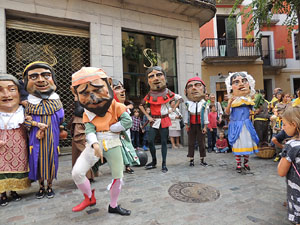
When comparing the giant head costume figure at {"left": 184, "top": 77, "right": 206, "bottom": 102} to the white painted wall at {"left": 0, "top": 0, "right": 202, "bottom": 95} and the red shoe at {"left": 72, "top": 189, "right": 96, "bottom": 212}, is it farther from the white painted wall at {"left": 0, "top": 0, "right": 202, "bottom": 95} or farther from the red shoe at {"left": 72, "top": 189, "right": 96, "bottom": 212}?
the red shoe at {"left": 72, "top": 189, "right": 96, "bottom": 212}

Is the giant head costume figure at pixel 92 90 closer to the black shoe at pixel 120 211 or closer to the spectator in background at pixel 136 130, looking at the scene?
the black shoe at pixel 120 211

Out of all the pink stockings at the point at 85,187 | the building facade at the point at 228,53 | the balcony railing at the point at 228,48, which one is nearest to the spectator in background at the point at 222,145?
the pink stockings at the point at 85,187

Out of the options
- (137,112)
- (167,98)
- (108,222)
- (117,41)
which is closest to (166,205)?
(108,222)

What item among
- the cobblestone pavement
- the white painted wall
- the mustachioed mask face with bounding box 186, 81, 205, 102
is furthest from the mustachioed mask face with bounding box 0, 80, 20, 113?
the mustachioed mask face with bounding box 186, 81, 205, 102

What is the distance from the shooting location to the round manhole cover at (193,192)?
2891mm

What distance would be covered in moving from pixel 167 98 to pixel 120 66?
9.24 ft

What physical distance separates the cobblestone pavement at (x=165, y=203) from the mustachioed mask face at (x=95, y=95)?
1.31 m

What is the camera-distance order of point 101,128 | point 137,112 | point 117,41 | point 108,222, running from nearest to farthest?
point 108,222, point 101,128, point 117,41, point 137,112

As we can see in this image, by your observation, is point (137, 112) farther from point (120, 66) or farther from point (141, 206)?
point (141, 206)

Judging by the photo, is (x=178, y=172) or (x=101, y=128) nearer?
(x=101, y=128)

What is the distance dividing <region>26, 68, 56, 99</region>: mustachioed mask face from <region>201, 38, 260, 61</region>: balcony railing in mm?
11761

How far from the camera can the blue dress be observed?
400cm

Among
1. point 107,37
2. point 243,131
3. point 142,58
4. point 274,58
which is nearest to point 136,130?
point 142,58

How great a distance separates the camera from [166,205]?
2713mm
